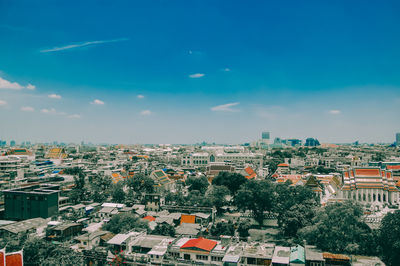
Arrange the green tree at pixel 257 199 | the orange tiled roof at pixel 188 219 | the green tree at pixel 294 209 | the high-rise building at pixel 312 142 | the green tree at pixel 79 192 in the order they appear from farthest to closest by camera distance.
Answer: the high-rise building at pixel 312 142 < the green tree at pixel 79 192 < the green tree at pixel 257 199 < the orange tiled roof at pixel 188 219 < the green tree at pixel 294 209

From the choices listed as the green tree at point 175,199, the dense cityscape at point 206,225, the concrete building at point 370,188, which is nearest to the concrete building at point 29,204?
the dense cityscape at point 206,225

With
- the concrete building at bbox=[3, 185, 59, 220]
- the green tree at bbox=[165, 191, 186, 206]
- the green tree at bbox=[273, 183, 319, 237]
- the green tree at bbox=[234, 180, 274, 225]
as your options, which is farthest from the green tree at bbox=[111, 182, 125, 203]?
the green tree at bbox=[273, 183, 319, 237]

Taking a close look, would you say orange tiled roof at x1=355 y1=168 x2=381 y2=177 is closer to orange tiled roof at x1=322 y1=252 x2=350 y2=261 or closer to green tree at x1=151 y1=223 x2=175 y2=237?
orange tiled roof at x1=322 y1=252 x2=350 y2=261

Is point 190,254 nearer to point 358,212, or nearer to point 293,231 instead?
point 293,231

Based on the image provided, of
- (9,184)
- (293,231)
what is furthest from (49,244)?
(9,184)

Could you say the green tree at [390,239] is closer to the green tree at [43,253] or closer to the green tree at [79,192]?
the green tree at [43,253]
